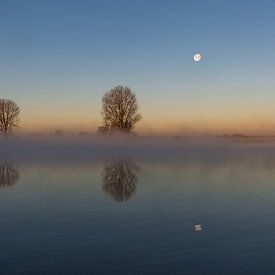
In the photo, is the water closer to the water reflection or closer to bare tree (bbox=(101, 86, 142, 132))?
the water reflection

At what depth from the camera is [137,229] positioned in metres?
17.5

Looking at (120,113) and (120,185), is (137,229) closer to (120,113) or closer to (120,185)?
(120,185)

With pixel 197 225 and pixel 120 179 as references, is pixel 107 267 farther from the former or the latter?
pixel 120 179

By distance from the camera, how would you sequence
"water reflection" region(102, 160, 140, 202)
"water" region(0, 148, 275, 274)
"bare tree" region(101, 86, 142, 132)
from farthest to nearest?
1. "bare tree" region(101, 86, 142, 132)
2. "water reflection" region(102, 160, 140, 202)
3. "water" region(0, 148, 275, 274)

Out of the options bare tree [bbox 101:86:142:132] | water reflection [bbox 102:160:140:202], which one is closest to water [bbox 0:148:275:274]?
water reflection [bbox 102:160:140:202]

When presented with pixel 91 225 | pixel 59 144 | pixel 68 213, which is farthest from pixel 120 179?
pixel 59 144

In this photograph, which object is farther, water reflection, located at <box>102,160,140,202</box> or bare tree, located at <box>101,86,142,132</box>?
bare tree, located at <box>101,86,142,132</box>

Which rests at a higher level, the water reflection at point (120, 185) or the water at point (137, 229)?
the water reflection at point (120, 185)

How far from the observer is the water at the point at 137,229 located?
13.1m

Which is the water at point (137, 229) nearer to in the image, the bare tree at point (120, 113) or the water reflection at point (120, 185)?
the water reflection at point (120, 185)

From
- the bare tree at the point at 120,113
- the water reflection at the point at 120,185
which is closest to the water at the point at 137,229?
the water reflection at the point at 120,185

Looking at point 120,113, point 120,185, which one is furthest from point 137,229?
point 120,113

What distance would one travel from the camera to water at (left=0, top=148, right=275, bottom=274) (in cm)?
1305

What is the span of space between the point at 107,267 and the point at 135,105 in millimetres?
74976
